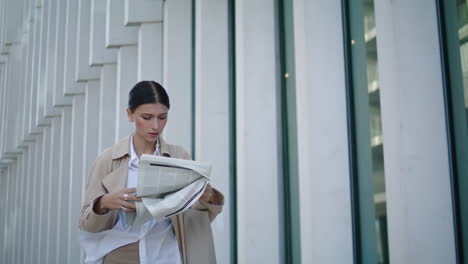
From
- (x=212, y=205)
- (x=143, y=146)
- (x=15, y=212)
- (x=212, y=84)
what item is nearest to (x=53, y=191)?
(x=15, y=212)

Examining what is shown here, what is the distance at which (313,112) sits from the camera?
18.5 feet

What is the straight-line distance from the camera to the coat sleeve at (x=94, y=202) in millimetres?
3561

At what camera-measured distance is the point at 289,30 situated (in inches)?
265

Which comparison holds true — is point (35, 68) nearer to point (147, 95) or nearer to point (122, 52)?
point (122, 52)

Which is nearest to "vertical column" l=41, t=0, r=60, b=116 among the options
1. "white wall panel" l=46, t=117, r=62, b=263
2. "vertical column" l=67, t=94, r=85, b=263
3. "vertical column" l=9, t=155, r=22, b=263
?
"white wall panel" l=46, t=117, r=62, b=263

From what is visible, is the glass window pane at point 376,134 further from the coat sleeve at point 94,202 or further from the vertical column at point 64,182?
the vertical column at point 64,182

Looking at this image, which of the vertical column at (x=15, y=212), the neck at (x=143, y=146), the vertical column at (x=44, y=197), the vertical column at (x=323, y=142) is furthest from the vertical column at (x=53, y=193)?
the neck at (x=143, y=146)

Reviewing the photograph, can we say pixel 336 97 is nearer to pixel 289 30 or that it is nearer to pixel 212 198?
pixel 289 30

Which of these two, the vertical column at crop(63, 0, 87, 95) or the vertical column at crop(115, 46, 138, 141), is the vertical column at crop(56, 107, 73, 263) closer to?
the vertical column at crop(63, 0, 87, 95)

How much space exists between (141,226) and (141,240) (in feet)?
0.30

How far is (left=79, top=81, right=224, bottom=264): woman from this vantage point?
11.9 feet

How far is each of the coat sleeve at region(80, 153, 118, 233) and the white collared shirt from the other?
0.11 metres

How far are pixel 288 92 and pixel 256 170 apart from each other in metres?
0.94

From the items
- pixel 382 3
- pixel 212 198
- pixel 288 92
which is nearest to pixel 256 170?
pixel 288 92
